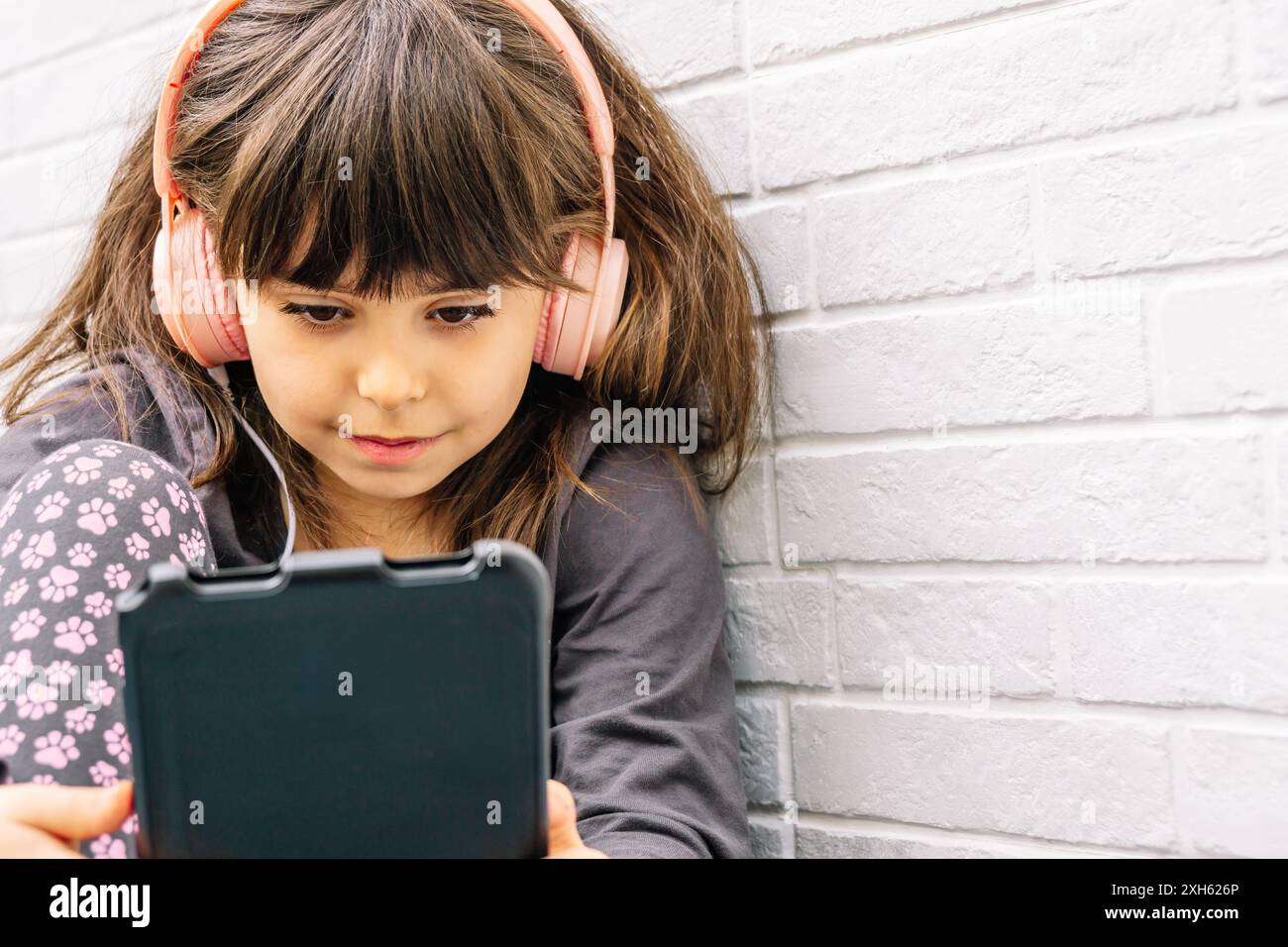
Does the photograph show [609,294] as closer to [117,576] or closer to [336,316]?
[336,316]

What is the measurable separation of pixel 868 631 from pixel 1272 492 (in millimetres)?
299

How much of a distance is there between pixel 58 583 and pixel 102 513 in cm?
5

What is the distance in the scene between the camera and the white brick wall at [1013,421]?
2.54 ft

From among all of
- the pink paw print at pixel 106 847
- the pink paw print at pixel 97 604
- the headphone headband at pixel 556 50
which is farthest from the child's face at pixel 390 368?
the pink paw print at pixel 106 847

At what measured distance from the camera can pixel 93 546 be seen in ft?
2.28

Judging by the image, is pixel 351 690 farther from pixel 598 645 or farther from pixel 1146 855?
pixel 1146 855

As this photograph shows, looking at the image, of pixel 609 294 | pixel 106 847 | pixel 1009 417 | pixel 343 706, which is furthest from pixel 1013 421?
pixel 106 847

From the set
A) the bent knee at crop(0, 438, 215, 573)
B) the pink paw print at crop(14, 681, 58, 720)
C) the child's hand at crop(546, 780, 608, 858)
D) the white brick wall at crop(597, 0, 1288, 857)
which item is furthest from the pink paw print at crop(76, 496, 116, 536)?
the white brick wall at crop(597, 0, 1288, 857)

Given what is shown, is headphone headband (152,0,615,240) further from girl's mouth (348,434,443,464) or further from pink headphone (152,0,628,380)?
girl's mouth (348,434,443,464)

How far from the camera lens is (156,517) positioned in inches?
29.0

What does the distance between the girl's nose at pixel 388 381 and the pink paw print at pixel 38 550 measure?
0.69 ft

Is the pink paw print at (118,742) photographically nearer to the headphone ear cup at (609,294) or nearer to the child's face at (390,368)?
the child's face at (390,368)
